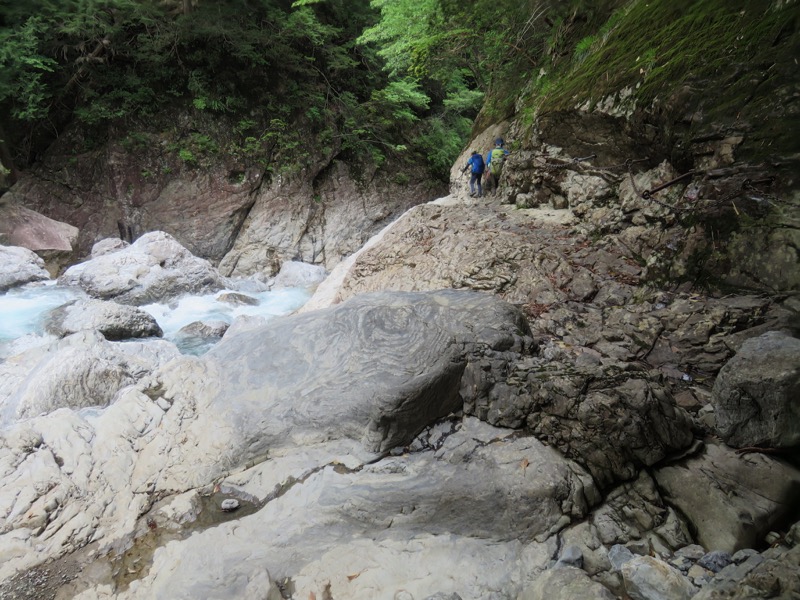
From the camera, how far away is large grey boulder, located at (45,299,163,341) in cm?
794

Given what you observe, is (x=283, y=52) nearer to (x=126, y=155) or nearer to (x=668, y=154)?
(x=126, y=155)

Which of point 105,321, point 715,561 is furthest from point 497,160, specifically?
point 105,321

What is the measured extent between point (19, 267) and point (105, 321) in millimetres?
5029

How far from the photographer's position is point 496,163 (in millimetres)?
8625

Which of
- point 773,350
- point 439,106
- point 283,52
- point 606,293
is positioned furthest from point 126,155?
point 773,350

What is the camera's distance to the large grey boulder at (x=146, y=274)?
33.7 feet

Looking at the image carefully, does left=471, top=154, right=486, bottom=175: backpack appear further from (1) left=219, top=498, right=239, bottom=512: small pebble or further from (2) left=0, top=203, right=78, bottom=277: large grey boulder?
(2) left=0, top=203, right=78, bottom=277: large grey boulder

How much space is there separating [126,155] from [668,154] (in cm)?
1608

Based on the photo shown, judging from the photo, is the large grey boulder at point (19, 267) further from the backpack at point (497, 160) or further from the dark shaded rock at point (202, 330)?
the backpack at point (497, 160)

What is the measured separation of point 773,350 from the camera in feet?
8.87

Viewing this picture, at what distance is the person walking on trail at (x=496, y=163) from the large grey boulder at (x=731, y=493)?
671 cm

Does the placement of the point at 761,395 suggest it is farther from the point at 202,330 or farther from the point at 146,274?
the point at 146,274

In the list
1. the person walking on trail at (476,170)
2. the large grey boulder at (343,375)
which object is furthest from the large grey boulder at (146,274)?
the large grey boulder at (343,375)

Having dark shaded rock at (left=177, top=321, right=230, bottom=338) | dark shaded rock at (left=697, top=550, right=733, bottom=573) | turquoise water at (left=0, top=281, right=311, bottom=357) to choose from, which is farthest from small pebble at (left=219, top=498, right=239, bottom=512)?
dark shaded rock at (left=177, top=321, right=230, bottom=338)
